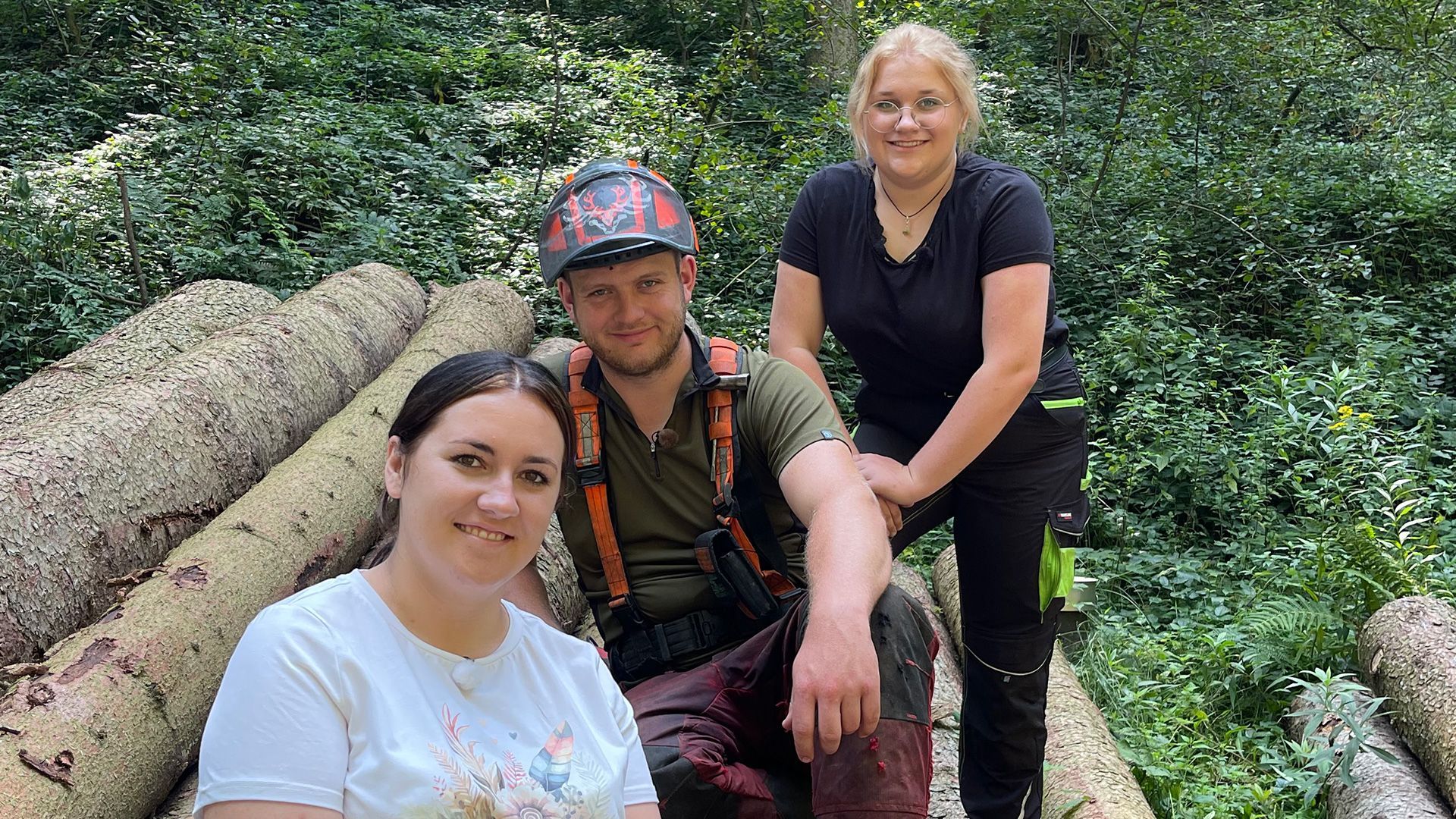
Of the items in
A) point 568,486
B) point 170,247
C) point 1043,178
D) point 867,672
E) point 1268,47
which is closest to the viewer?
point 867,672

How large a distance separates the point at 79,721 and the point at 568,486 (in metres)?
1.33

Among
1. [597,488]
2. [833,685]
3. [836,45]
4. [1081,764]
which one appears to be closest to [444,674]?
[833,685]

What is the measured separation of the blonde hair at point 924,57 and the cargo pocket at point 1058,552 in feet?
3.53

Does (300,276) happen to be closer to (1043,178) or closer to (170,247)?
(170,247)

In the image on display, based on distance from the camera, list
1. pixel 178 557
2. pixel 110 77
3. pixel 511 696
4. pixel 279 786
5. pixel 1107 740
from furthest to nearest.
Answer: pixel 110 77 → pixel 1107 740 → pixel 178 557 → pixel 511 696 → pixel 279 786

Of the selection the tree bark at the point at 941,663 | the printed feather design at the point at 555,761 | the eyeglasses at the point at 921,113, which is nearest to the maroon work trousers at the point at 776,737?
the printed feather design at the point at 555,761

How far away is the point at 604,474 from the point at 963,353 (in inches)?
40.8

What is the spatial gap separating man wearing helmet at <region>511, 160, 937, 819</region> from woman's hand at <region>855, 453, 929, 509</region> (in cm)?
39

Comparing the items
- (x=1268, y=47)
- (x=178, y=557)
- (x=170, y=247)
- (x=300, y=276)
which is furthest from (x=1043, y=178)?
(x=178, y=557)

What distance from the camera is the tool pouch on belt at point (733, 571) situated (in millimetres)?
2602

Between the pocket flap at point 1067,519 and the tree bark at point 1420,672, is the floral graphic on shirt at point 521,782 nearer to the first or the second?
the pocket flap at point 1067,519

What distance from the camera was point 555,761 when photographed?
177cm

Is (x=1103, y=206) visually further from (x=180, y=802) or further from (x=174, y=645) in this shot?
(x=180, y=802)

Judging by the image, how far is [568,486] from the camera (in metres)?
2.67
